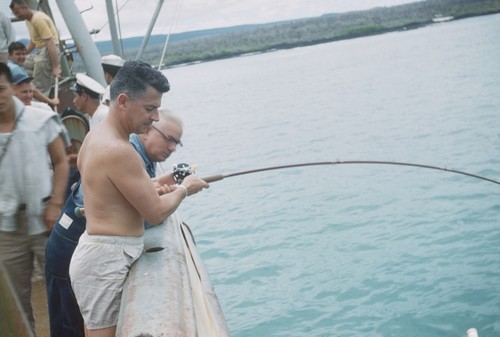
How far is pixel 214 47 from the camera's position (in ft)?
492

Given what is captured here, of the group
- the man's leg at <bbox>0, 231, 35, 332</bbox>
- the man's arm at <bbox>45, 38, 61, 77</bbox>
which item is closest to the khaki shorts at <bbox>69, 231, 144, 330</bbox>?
the man's leg at <bbox>0, 231, 35, 332</bbox>

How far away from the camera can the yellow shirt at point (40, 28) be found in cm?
791

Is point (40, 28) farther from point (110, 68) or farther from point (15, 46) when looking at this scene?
point (110, 68)

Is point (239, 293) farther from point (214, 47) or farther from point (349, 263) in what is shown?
point (214, 47)

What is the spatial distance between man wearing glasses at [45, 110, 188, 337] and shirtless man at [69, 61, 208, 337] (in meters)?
0.58

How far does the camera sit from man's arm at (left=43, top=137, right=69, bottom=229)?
3.54m

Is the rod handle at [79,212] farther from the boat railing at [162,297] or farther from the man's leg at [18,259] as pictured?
the man's leg at [18,259]

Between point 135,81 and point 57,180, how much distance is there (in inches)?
57.5

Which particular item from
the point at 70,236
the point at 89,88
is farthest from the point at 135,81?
the point at 89,88

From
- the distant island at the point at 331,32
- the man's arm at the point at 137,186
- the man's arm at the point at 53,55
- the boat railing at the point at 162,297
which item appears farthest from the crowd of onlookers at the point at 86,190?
the distant island at the point at 331,32

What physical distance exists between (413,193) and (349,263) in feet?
14.8

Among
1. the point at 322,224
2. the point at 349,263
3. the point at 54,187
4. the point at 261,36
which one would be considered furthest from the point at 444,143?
the point at 261,36

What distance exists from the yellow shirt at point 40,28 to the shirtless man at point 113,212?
6.17m

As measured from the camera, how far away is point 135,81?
2482 millimetres
